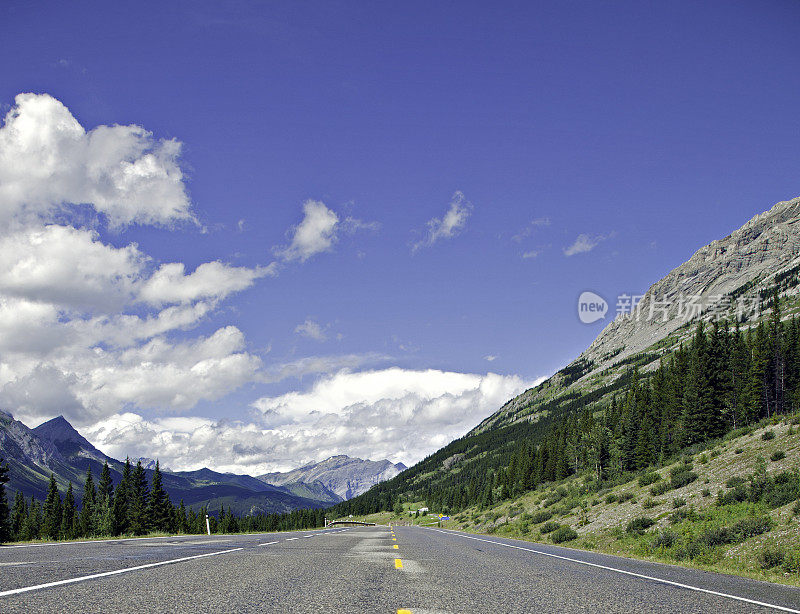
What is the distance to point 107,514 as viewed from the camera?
264ft

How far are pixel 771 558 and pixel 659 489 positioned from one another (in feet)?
65.2

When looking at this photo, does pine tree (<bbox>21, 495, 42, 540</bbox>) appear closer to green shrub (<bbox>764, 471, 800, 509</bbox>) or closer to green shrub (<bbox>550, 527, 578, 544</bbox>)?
green shrub (<bbox>550, 527, 578, 544</bbox>)

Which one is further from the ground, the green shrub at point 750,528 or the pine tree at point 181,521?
the green shrub at point 750,528

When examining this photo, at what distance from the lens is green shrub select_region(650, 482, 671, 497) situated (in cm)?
3345

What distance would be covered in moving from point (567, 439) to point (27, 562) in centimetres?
11883

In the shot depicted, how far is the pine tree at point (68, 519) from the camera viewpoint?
87.9 metres

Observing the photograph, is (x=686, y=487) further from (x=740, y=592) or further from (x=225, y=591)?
(x=225, y=591)

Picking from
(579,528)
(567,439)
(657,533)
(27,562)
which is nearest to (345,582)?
(27,562)

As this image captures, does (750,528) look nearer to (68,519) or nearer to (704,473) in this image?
(704,473)

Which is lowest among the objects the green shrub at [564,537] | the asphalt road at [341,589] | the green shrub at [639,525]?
the green shrub at [564,537]

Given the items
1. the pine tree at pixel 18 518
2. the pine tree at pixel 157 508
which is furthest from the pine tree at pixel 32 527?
the pine tree at pixel 157 508

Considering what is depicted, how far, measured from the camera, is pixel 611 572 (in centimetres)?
1203

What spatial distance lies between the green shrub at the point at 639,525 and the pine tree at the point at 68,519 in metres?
90.9

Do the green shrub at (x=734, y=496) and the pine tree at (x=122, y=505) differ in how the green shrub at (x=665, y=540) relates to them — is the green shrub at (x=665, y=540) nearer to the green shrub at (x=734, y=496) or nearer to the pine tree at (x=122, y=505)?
the green shrub at (x=734, y=496)
